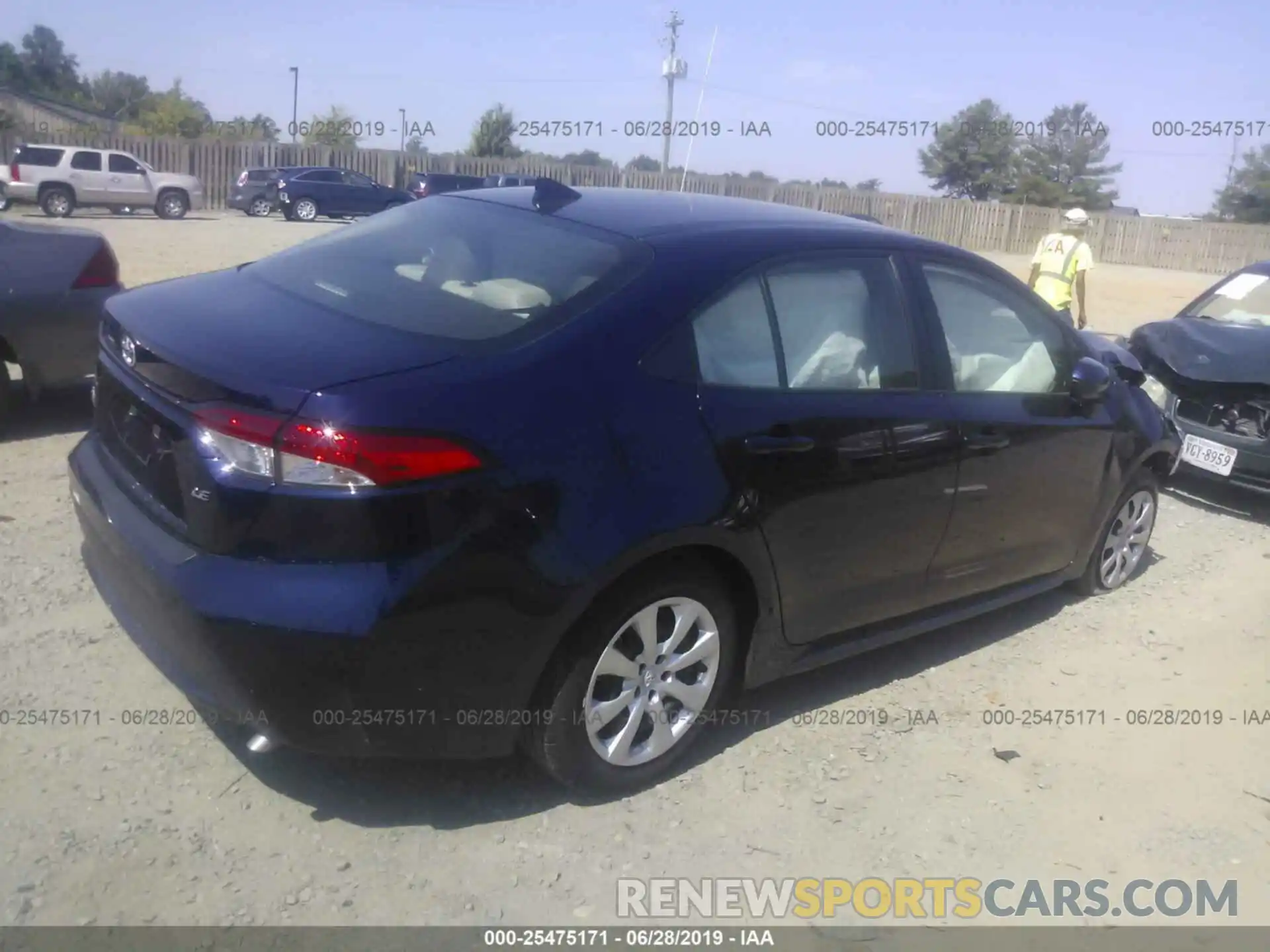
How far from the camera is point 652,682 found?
3463 millimetres

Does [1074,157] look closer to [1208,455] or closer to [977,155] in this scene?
[977,155]

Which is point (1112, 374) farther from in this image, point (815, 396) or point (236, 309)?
point (236, 309)

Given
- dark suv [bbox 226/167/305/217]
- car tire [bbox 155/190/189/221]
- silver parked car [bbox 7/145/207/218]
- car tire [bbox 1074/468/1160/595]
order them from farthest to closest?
dark suv [bbox 226/167/305/217], car tire [bbox 155/190/189/221], silver parked car [bbox 7/145/207/218], car tire [bbox 1074/468/1160/595]

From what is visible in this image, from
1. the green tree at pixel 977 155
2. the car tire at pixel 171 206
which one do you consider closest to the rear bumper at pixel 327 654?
the car tire at pixel 171 206

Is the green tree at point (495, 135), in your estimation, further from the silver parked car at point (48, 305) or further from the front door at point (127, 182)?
the silver parked car at point (48, 305)

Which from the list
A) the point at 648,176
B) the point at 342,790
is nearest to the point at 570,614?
the point at 342,790

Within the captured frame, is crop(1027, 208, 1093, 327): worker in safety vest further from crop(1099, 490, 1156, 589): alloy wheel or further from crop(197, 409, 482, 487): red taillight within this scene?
crop(197, 409, 482, 487): red taillight

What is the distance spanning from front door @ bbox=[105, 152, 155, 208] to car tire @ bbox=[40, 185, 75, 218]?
0.92m

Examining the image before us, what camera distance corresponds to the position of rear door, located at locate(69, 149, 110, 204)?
2623 cm

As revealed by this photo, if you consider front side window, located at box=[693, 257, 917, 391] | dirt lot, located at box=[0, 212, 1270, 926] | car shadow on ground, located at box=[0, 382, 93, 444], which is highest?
front side window, located at box=[693, 257, 917, 391]

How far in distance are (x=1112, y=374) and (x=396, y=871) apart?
12.3ft

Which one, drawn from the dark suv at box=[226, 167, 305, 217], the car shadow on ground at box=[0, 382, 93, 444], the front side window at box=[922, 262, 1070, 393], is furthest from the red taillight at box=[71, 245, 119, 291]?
the dark suv at box=[226, 167, 305, 217]

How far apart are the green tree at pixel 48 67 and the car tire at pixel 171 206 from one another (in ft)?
164

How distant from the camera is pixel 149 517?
3.16 metres
